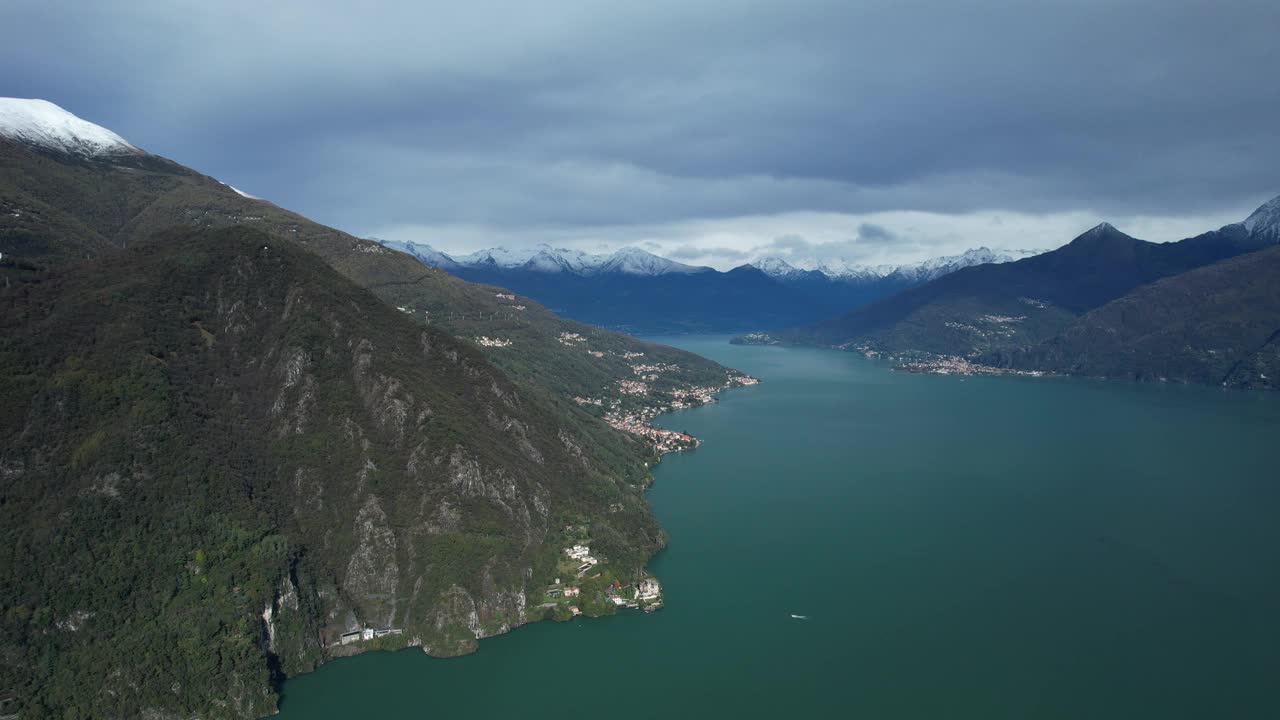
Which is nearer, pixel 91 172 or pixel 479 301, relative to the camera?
pixel 91 172

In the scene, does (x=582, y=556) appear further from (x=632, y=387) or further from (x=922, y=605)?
(x=632, y=387)

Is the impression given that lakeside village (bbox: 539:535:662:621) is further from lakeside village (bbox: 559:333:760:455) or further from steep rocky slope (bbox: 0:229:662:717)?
lakeside village (bbox: 559:333:760:455)

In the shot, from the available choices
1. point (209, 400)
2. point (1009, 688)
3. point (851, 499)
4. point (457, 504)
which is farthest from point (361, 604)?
point (851, 499)

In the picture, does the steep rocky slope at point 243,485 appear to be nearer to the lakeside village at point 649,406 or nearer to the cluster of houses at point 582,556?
the cluster of houses at point 582,556

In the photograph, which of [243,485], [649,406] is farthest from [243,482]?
[649,406]

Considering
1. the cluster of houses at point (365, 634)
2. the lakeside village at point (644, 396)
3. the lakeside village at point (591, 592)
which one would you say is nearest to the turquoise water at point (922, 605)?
the lakeside village at point (591, 592)

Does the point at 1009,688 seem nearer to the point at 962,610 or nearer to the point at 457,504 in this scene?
the point at 962,610

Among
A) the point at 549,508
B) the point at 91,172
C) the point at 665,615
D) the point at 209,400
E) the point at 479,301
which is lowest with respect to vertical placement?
the point at 665,615
